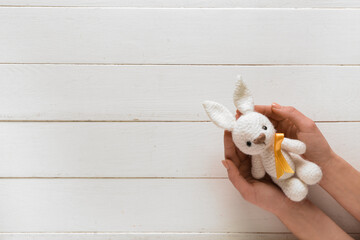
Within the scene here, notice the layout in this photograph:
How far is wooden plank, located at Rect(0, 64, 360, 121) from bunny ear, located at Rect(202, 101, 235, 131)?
0.45 ft

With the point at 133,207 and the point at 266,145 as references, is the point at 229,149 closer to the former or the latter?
the point at 266,145

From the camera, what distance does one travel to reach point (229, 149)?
2.37 feet

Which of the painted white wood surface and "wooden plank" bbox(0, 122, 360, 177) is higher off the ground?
"wooden plank" bbox(0, 122, 360, 177)

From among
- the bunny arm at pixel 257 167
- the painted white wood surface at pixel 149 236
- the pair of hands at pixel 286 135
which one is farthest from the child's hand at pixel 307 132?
the painted white wood surface at pixel 149 236

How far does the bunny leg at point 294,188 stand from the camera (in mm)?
654

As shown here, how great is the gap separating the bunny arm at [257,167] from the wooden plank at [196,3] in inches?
14.6

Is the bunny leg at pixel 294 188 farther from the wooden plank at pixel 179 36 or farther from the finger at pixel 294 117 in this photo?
the wooden plank at pixel 179 36

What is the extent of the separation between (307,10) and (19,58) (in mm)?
724

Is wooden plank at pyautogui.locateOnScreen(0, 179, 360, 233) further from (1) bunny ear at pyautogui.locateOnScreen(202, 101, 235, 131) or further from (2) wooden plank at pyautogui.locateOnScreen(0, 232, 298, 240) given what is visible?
(1) bunny ear at pyautogui.locateOnScreen(202, 101, 235, 131)

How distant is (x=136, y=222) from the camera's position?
798mm

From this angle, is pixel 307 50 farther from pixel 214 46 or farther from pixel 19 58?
pixel 19 58

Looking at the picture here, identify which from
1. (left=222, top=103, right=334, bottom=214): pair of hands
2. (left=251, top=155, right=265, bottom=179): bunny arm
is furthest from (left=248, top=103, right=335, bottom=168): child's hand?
(left=251, top=155, right=265, bottom=179): bunny arm

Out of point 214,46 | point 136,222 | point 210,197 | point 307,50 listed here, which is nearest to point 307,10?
point 307,50

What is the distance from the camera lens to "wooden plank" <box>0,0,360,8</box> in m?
0.75
